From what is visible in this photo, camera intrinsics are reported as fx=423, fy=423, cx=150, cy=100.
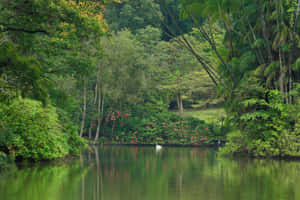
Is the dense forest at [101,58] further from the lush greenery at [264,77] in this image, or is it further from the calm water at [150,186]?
the calm water at [150,186]

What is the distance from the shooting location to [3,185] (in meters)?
8.67

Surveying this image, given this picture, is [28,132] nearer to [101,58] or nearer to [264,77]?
[101,58]

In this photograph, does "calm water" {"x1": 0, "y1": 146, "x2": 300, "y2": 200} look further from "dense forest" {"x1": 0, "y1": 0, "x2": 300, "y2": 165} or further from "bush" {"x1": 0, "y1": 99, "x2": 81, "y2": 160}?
"bush" {"x1": 0, "y1": 99, "x2": 81, "y2": 160}

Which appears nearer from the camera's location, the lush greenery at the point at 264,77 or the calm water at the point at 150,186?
the calm water at the point at 150,186

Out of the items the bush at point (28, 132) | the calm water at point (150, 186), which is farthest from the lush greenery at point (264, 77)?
the bush at point (28, 132)

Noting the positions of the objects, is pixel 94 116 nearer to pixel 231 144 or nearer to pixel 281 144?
pixel 231 144

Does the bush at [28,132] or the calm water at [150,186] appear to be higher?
the bush at [28,132]

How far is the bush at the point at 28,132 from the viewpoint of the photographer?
543 inches

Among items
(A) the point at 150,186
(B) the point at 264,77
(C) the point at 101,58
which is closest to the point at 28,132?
(C) the point at 101,58

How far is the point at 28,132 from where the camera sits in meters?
14.2

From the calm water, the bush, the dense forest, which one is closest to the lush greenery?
the dense forest

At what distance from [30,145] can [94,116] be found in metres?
20.0

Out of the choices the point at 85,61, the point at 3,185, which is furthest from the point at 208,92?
the point at 3,185

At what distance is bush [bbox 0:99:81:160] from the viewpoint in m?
13.8
